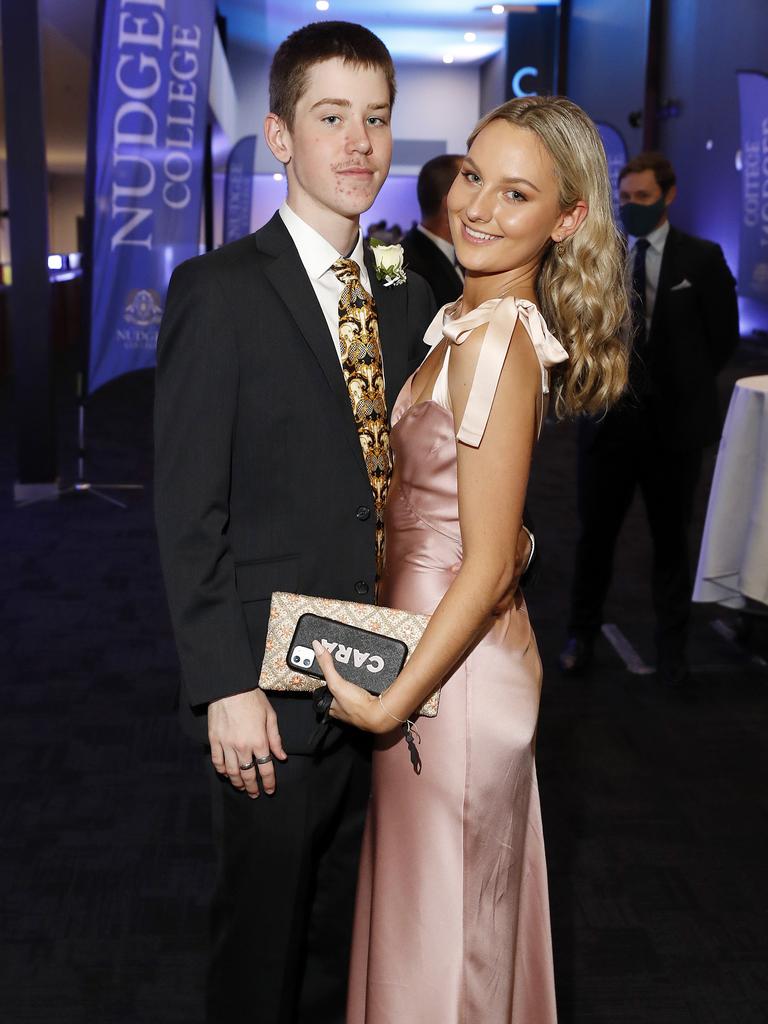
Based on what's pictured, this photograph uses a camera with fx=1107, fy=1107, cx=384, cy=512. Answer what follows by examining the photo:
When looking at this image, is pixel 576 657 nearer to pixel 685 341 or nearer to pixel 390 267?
pixel 685 341

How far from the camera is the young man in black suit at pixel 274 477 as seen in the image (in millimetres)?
1414

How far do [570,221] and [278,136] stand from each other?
42cm

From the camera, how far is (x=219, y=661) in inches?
56.0

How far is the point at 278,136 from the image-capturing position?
1.51 metres

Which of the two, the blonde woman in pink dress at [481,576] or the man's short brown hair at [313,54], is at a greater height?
the man's short brown hair at [313,54]

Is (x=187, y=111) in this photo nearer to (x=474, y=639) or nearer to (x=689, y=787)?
(x=689, y=787)

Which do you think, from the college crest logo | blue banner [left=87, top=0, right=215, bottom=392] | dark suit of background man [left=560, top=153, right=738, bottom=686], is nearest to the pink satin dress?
dark suit of background man [left=560, top=153, right=738, bottom=686]

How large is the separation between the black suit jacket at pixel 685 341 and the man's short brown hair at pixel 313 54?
2.24m

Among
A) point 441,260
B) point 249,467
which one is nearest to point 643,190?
point 441,260

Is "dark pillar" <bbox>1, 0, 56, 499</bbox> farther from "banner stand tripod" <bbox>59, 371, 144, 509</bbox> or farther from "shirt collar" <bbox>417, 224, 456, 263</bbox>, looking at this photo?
"shirt collar" <bbox>417, 224, 456, 263</bbox>

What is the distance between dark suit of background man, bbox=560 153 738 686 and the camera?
3586mm

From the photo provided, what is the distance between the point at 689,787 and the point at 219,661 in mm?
2066

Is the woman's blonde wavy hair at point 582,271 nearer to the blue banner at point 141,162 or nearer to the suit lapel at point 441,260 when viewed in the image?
the suit lapel at point 441,260

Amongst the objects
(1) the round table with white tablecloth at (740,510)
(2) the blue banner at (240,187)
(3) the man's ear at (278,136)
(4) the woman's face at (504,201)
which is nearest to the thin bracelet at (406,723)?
(4) the woman's face at (504,201)
